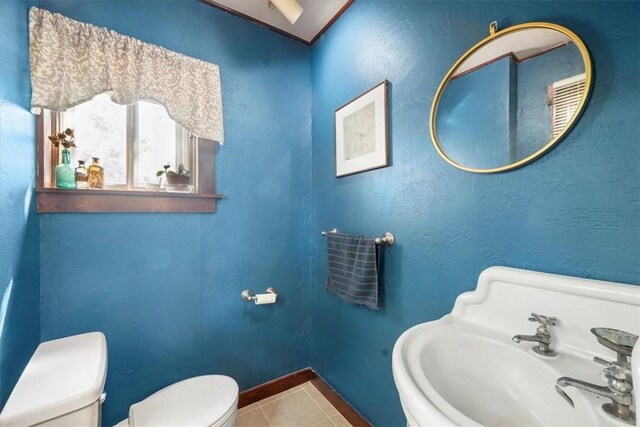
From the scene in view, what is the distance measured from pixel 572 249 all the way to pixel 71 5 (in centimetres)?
211

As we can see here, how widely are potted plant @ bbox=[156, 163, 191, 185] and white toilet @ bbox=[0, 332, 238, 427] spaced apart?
2.51ft

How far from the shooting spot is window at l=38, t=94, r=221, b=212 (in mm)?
1135

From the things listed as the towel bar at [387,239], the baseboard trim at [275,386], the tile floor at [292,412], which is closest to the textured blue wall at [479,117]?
the towel bar at [387,239]

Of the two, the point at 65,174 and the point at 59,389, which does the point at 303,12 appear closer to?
the point at 65,174

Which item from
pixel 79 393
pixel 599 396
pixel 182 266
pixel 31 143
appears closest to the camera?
pixel 599 396

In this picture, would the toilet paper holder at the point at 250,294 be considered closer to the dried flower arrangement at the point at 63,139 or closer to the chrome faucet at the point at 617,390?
the dried flower arrangement at the point at 63,139

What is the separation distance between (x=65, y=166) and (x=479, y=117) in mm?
1696

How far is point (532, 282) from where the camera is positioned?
2.25ft

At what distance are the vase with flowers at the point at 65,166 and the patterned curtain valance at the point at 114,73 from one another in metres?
0.12

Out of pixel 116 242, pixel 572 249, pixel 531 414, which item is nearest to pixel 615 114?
pixel 572 249

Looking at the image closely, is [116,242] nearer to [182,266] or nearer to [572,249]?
[182,266]

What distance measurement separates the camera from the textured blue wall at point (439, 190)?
604 mm

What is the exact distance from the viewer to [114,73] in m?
1.17

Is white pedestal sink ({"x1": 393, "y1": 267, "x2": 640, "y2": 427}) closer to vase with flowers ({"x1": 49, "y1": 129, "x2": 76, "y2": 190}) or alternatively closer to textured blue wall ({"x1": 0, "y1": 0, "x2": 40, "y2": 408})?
textured blue wall ({"x1": 0, "y1": 0, "x2": 40, "y2": 408})
